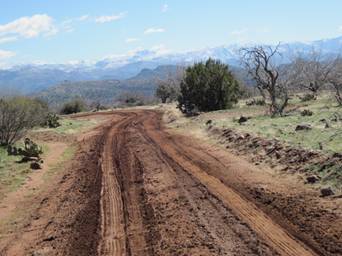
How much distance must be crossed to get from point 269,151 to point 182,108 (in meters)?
30.7

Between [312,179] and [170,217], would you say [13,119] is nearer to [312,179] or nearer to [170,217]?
[170,217]

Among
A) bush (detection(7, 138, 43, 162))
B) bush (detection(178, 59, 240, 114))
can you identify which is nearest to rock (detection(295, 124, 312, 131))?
bush (detection(7, 138, 43, 162))

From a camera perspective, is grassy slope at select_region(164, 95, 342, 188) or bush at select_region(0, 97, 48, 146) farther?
bush at select_region(0, 97, 48, 146)

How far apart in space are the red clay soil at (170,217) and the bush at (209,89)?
965 inches

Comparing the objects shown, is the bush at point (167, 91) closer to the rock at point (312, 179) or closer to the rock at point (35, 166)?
the rock at point (35, 166)

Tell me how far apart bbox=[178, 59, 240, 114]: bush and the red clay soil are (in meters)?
24.5

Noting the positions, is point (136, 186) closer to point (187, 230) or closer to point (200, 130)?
point (187, 230)

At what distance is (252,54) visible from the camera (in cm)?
3312

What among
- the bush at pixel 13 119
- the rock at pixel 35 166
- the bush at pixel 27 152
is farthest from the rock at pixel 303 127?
the bush at pixel 13 119

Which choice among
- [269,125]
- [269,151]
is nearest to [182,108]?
[269,125]

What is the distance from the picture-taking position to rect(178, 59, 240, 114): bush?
140 feet

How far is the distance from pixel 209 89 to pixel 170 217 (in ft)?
106

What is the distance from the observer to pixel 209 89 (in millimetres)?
43156

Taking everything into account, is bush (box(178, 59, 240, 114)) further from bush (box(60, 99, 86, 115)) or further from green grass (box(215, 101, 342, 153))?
bush (box(60, 99, 86, 115))
